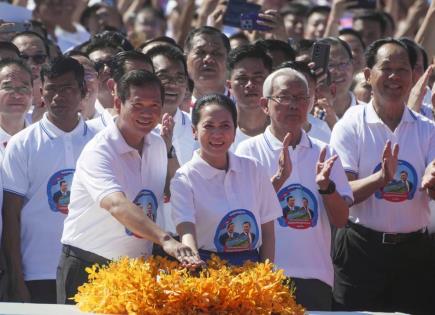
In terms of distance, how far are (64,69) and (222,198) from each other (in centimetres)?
160

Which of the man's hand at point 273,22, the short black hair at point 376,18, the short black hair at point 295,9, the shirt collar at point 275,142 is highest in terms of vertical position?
the short black hair at point 295,9

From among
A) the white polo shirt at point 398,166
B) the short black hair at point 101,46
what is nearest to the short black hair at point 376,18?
the short black hair at point 101,46

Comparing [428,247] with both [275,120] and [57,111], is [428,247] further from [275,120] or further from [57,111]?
[57,111]

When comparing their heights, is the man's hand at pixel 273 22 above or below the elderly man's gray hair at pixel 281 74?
above

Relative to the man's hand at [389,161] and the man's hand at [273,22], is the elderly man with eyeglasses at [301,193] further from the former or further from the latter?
the man's hand at [273,22]

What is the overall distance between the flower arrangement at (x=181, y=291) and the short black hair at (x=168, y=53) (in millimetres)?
2885

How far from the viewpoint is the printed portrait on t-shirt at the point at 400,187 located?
7297mm

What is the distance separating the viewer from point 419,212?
7359mm

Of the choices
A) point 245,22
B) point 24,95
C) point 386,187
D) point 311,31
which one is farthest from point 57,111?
point 311,31

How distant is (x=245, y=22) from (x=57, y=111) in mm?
2606

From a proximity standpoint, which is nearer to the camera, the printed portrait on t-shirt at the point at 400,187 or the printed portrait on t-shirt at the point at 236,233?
the printed portrait on t-shirt at the point at 236,233

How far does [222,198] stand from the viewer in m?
6.27

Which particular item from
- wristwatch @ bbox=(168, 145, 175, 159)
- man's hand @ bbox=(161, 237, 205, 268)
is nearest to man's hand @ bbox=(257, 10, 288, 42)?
wristwatch @ bbox=(168, 145, 175, 159)

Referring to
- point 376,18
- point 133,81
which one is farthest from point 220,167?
point 376,18
